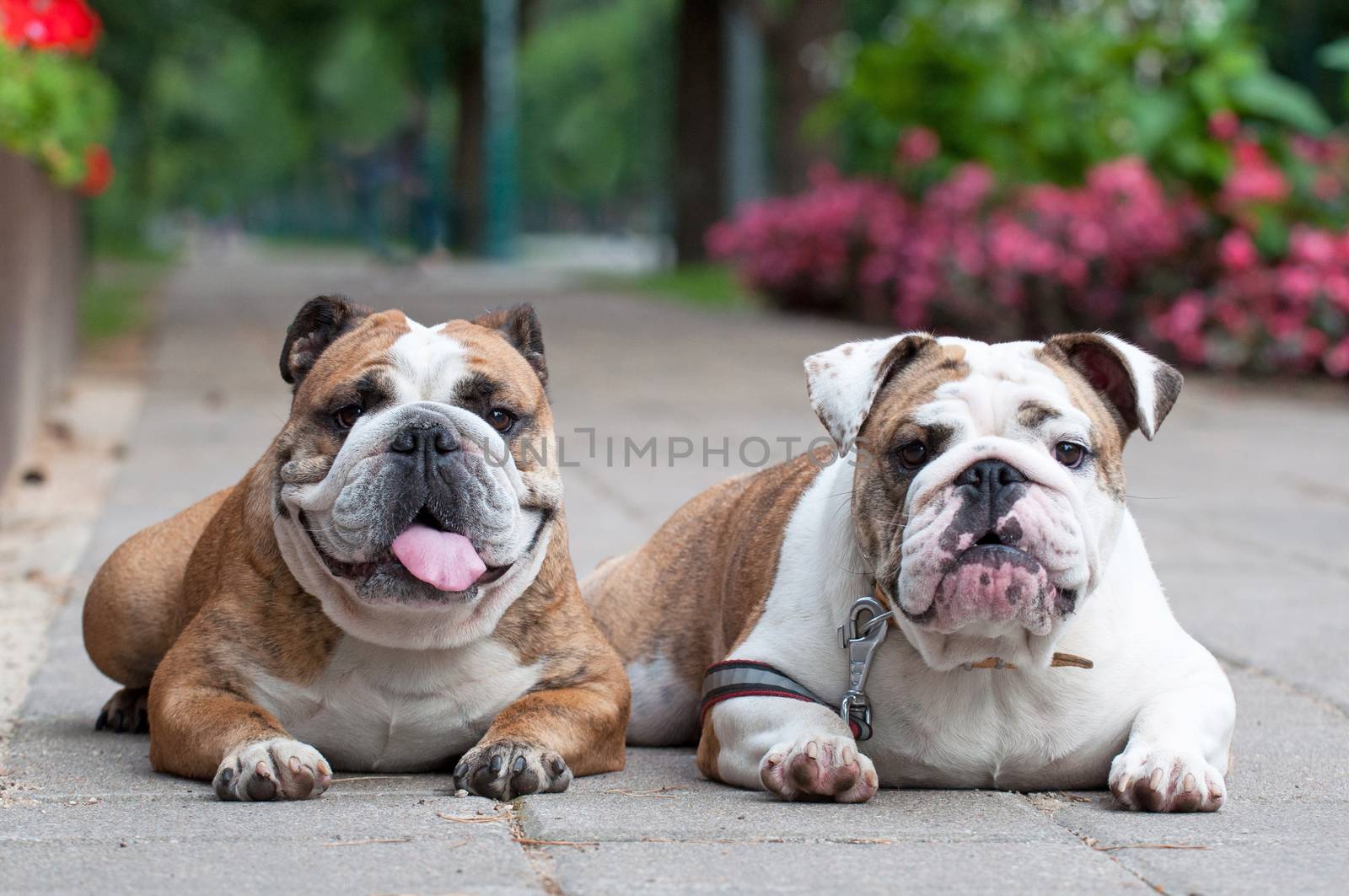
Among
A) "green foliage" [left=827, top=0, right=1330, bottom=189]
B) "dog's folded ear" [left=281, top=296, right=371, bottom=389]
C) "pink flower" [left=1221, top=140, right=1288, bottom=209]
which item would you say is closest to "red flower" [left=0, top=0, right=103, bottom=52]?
"dog's folded ear" [left=281, top=296, right=371, bottom=389]

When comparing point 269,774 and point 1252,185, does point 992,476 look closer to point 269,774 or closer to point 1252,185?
point 269,774

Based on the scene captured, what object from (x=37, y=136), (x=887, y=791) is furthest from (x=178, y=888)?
(x=37, y=136)

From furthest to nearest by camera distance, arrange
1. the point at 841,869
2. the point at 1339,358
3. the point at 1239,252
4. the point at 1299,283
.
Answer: the point at 1239,252, the point at 1339,358, the point at 1299,283, the point at 841,869

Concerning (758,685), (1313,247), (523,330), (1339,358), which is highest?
(1313,247)

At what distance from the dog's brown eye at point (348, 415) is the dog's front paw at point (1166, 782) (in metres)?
1.77

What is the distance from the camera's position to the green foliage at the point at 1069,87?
1393 centimetres

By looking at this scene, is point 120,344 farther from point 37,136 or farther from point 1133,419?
point 1133,419

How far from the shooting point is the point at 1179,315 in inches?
500

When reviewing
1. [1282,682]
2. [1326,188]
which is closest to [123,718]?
[1282,682]

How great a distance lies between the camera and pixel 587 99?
240 feet

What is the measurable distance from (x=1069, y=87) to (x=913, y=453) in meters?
12.4

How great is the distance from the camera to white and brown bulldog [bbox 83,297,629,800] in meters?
3.67

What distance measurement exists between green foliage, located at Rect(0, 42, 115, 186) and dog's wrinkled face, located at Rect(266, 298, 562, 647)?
220 inches

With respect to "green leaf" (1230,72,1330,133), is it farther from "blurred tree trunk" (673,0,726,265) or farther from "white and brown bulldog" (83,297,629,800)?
"blurred tree trunk" (673,0,726,265)
